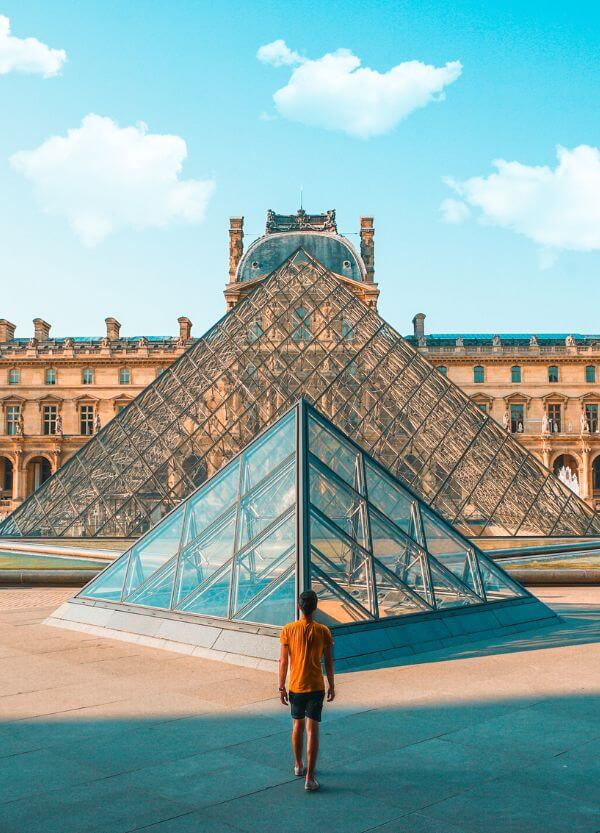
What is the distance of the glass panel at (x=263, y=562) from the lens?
826 cm

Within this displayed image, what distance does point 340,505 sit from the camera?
9.21 m

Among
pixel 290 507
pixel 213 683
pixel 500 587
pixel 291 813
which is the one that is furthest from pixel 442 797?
pixel 500 587

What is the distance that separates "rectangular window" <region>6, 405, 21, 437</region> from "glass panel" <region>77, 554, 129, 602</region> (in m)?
53.0

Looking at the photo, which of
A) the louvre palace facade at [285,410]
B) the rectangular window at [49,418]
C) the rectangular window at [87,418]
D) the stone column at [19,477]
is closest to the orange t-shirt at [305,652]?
the louvre palace facade at [285,410]

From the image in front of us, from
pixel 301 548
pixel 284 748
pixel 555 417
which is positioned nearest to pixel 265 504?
pixel 301 548

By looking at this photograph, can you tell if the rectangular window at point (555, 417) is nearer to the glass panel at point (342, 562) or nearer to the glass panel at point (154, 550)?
the glass panel at point (154, 550)

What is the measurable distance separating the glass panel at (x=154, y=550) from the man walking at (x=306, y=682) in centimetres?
504

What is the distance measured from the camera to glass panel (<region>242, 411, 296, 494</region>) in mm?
9352

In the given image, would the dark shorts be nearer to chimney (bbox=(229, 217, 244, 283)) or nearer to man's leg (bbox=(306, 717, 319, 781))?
man's leg (bbox=(306, 717, 319, 781))

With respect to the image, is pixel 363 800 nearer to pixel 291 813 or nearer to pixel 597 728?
pixel 291 813

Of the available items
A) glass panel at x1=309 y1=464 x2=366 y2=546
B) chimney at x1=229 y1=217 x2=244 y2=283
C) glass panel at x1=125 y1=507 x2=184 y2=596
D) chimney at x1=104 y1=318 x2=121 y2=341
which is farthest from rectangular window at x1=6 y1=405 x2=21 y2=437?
glass panel at x1=309 y1=464 x2=366 y2=546

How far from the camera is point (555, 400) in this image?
5762 centimetres

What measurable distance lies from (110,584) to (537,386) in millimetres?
51339

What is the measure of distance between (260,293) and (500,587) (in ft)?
58.1
